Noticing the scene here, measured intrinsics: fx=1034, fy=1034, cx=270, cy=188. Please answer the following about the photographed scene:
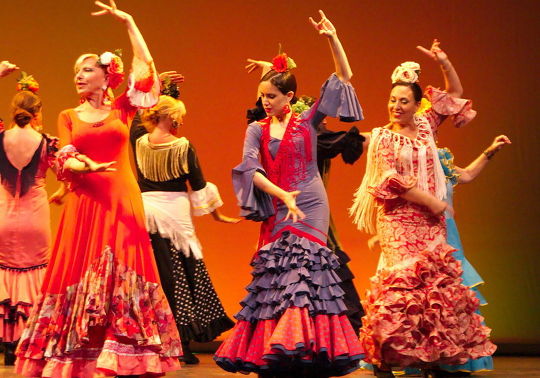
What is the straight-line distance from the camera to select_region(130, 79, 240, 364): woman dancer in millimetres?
6523

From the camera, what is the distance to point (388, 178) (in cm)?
525

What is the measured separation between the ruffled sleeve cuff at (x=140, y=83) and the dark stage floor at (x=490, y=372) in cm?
182

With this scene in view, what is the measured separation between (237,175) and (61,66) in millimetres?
3705

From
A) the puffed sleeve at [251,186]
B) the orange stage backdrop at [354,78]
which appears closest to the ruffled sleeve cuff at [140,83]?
the puffed sleeve at [251,186]

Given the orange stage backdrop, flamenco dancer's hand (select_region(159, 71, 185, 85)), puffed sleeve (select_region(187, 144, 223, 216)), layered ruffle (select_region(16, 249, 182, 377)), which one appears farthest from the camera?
the orange stage backdrop

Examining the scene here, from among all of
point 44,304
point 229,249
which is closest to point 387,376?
point 44,304

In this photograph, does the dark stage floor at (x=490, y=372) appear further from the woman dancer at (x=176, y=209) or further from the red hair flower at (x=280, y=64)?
the red hair flower at (x=280, y=64)

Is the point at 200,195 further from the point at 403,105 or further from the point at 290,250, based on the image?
the point at 290,250

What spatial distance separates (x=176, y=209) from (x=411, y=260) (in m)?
1.89

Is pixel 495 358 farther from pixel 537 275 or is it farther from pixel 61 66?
pixel 61 66

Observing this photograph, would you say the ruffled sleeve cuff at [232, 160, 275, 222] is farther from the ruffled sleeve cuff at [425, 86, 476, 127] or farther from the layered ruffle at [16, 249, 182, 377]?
the ruffled sleeve cuff at [425, 86, 476, 127]

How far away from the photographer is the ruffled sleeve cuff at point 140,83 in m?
4.90

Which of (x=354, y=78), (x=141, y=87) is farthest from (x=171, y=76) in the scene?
(x=354, y=78)

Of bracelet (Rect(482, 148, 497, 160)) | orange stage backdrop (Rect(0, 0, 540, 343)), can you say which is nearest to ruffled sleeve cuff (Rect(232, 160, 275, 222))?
bracelet (Rect(482, 148, 497, 160))
